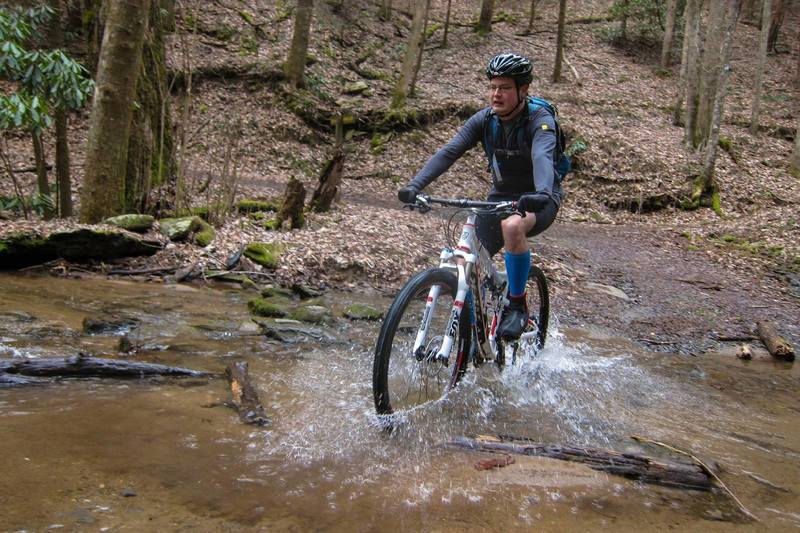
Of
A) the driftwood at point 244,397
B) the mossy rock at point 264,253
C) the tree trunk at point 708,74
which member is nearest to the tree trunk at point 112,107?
the mossy rock at point 264,253

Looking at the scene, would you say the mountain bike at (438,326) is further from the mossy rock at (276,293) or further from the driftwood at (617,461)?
the mossy rock at (276,293)

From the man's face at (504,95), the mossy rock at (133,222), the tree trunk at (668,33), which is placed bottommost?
the mossy rock at (133,222)

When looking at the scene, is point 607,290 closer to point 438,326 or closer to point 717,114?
point 438,326

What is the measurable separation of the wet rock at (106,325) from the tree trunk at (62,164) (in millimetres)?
4806

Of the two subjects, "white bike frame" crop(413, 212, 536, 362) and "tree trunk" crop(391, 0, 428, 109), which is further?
"tree trunk" crop(391, 0, 428, 109)

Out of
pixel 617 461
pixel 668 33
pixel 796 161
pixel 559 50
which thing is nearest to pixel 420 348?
pixel 617 461

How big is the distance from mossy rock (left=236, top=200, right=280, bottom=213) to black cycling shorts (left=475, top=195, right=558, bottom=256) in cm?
651

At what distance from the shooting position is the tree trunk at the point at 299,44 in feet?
60.8

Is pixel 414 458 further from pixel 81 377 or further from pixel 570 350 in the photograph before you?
pixel 570 350

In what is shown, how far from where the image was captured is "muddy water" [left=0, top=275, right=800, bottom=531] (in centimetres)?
246

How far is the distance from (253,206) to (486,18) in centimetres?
1879

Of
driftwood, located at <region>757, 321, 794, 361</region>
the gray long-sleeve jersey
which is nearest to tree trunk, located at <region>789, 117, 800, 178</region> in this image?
driftwood, located at <region>757, 321, 794, 361</region>

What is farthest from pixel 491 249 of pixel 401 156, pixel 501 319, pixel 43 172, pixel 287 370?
pixel 401 156

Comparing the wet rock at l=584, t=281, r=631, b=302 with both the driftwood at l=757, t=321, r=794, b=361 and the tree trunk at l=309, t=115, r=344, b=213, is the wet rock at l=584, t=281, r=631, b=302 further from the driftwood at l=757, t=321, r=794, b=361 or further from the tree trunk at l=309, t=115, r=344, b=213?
the tree trunk at l=309, t=115, r=344, b=213
